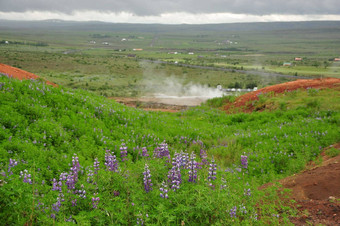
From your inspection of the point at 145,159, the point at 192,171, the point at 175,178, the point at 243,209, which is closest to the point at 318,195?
the point at 243,209

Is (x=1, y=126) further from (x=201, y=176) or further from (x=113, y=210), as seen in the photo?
(x=201, y=176)

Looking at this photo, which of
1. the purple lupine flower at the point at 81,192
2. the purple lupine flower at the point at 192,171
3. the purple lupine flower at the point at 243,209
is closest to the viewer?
the purple lupine flower at the point at 243,209

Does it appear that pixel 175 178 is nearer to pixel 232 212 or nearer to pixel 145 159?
pixel 232 212

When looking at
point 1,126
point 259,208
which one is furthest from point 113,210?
point 1,126

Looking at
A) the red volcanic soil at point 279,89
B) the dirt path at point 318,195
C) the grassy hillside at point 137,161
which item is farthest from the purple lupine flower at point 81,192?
the red volcanic soil at point 279,89

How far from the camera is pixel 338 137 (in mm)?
9734

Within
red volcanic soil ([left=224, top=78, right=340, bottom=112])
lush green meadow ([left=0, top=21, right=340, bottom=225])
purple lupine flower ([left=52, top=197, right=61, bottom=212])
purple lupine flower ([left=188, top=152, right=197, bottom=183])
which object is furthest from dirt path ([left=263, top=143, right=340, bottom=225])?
red volcanic soil ([left=224, top=78, right=340, bottom=112])

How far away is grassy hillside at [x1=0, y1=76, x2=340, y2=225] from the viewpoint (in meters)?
3.93

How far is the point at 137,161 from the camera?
→ 561cm

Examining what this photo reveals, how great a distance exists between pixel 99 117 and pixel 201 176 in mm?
5922

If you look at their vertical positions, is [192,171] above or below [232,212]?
above

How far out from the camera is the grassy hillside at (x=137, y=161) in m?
3.93

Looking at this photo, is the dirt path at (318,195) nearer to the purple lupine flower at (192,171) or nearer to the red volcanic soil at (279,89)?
the purple lupine flower at (192,171)


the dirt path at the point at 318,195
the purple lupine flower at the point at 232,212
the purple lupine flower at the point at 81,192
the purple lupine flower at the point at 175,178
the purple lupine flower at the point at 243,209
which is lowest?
the dirt path at the point at 318,195
